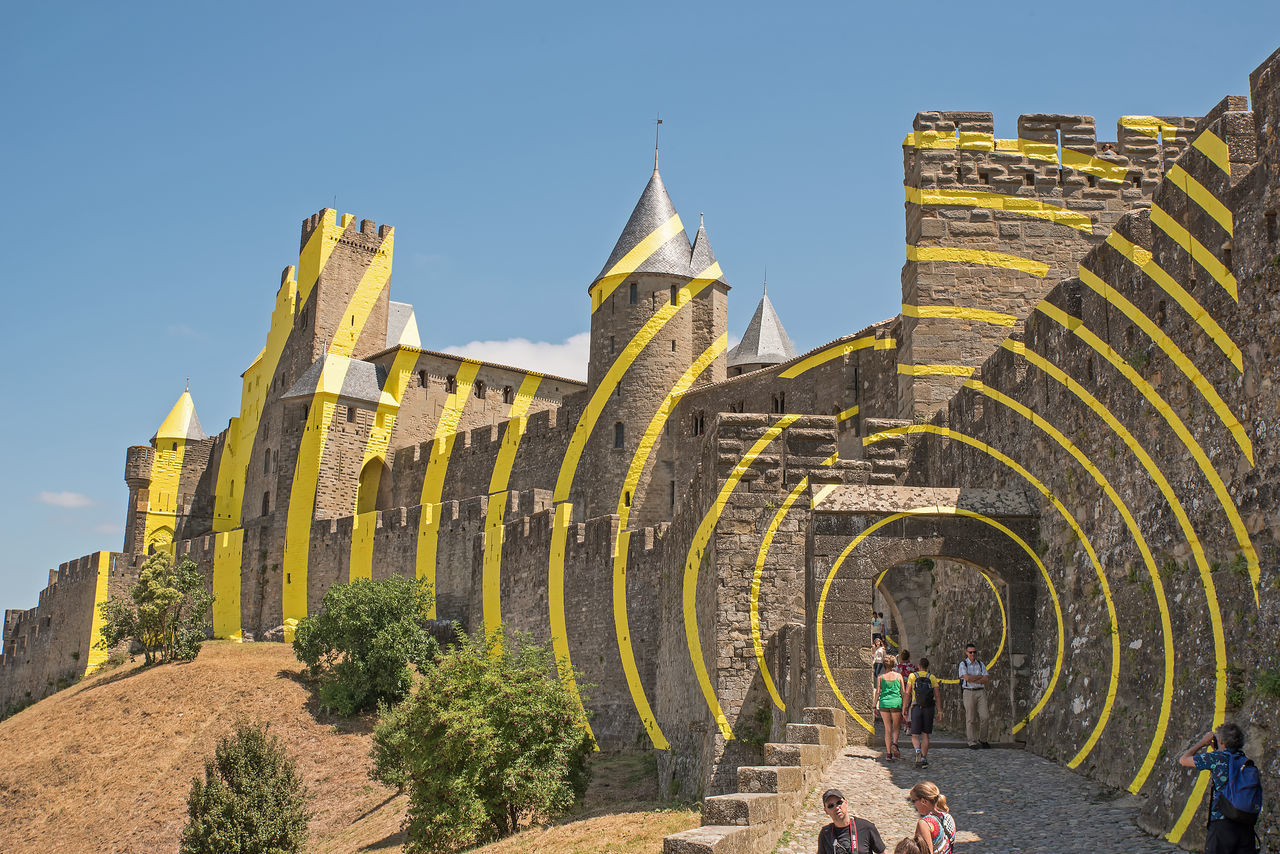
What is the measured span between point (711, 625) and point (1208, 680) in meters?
6.55

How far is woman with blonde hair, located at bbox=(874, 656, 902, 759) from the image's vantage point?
1178 centimetres

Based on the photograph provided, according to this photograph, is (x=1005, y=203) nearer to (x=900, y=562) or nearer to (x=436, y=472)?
(x=900, y=562)

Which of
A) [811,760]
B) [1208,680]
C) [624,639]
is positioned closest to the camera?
[1208,680]

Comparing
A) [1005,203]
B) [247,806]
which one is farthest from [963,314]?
[247,806]

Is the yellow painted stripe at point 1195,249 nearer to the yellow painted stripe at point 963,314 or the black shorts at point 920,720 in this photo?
the black shorts at point 920,720

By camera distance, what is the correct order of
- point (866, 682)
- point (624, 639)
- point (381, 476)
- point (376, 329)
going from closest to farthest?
point (866, 682), point (624, 639), point (381, 476), point (376, 329)

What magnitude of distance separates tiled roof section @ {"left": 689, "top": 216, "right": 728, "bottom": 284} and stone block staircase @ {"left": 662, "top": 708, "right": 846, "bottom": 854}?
100 feet

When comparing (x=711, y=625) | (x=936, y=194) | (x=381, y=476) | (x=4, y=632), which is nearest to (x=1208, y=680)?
(x=711, y=625)

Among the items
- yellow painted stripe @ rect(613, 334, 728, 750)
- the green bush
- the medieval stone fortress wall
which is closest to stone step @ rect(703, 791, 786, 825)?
the medieval stone fortress wall

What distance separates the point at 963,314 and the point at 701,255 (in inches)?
1000

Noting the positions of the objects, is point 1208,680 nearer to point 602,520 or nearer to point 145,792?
point 602,520

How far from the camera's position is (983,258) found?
58.3 feet

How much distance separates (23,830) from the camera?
3056 centimetres

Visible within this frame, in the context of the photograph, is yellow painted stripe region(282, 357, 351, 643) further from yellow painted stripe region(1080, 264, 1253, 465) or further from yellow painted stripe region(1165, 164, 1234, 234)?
yellow painted stripe region(1165, 164, 1234, 234)
